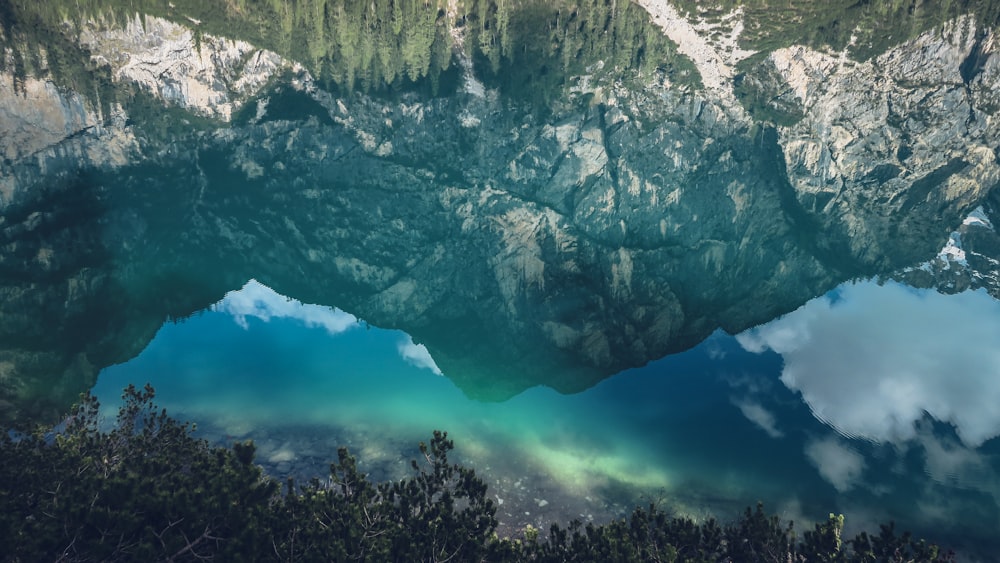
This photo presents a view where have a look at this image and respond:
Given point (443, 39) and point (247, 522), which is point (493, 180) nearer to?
point (443, 39)

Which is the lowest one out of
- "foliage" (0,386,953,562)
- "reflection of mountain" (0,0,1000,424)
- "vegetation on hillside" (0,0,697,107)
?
"foliage" (0,386,953,562)

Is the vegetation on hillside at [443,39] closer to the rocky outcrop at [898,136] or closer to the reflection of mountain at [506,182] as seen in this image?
the reflection of mountain at [506,182]

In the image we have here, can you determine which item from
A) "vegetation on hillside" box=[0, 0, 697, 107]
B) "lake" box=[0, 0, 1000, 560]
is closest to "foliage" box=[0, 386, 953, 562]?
"lake" box=[0, 0, 1000, 560]

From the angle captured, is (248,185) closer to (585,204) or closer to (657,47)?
(585,204)

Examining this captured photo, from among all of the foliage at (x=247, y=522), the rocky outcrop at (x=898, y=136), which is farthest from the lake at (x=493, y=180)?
the foliage at (x=247, y=522)

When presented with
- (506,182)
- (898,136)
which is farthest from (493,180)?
(898,136)

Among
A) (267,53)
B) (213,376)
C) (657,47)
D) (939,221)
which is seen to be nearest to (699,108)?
(657,47)

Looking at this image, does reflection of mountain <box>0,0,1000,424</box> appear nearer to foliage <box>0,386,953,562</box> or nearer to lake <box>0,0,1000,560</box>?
lake <box>0,0,1000,560</box>
